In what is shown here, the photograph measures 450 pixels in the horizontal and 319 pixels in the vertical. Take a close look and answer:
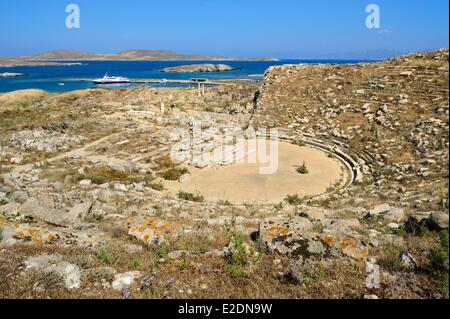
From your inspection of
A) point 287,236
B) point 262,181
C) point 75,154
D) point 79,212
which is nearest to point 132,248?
point 287,236

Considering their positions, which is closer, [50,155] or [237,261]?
[237,261]

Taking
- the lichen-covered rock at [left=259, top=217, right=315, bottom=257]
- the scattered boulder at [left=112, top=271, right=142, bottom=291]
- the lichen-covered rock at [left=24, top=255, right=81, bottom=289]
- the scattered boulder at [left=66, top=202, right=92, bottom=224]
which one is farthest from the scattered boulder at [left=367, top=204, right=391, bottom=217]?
the scattered boulder at [left=66, top=202, right=92, bottom=224]

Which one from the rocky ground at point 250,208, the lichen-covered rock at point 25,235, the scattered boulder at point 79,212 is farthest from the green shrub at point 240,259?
the scattered boulder at point 79,212

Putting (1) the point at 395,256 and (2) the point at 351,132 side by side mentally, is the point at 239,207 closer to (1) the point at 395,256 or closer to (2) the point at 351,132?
(1) the point at 395,256

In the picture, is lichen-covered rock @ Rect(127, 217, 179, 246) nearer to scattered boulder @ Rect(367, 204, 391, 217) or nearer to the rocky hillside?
scattered boulder @ Rect(367, 204, 391, 217)

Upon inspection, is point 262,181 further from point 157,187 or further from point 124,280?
point 124,280
